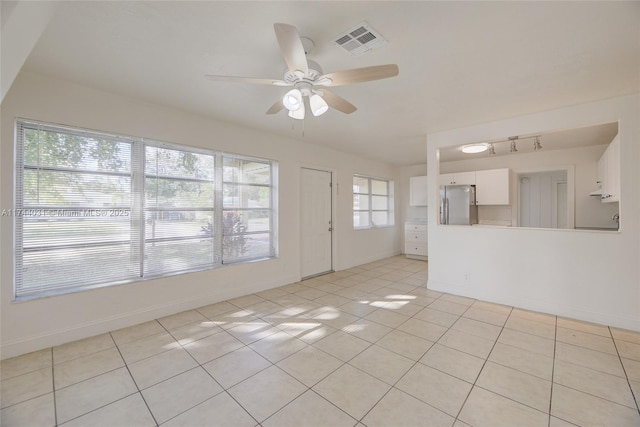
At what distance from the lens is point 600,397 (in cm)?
178

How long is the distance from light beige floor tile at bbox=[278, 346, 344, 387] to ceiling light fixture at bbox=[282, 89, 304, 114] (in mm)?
2091

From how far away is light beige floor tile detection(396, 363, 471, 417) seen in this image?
1729 mm

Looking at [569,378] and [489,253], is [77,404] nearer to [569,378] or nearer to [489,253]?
[569,378]

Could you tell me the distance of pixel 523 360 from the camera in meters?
2.21

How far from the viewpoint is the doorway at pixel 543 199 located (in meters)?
5.36

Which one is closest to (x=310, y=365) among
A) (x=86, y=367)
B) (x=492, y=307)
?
(x=86, y=367)

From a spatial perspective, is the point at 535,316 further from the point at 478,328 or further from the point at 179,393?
the point at 179,393

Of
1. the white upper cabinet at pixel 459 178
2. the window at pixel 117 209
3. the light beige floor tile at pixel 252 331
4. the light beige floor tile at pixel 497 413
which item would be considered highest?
the white upper cabinet at pixel 459 178

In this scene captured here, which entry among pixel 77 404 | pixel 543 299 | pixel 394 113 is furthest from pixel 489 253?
pixel 77 404

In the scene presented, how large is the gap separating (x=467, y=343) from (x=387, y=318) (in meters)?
0.85

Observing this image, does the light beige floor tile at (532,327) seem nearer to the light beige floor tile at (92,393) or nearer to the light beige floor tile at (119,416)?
the light beige floor tile at (119,416)

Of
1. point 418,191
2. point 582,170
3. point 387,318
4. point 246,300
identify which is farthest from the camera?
point 418,191

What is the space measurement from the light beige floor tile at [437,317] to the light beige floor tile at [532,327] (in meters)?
0.55

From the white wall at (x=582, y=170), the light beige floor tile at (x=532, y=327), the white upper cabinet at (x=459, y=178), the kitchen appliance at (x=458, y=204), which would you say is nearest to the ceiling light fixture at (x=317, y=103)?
the light beige floor tile at (x=532, y=327)
